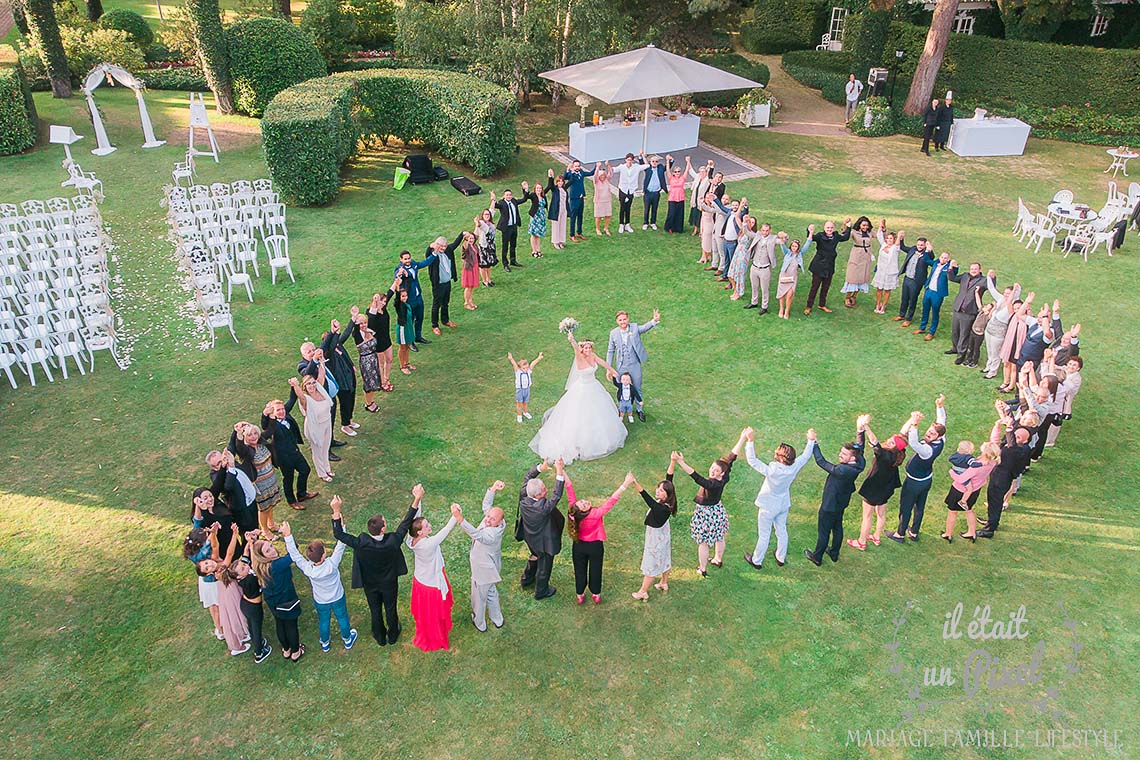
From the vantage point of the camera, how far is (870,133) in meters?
23.1

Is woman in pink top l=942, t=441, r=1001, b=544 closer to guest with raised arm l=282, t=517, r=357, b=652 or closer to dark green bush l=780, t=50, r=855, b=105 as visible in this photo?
guest with raised arm l=282, t=517, r=357, b=652

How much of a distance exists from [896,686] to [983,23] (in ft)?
93.7

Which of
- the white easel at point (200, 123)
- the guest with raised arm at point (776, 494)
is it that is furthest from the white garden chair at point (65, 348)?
the guest with raised arm at point (776, 494)

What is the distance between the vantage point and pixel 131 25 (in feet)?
90.7

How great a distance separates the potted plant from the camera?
2352cm

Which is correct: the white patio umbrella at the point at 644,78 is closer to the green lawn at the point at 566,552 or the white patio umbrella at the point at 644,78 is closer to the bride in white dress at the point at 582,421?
the green lawn at the point at 566,552

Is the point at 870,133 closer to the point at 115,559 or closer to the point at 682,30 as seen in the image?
the point at 682,30

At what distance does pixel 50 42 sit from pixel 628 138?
16.3 meters

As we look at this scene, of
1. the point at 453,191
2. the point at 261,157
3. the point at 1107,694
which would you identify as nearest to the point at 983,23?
the point at 453,191

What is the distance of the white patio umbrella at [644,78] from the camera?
18.5 metres

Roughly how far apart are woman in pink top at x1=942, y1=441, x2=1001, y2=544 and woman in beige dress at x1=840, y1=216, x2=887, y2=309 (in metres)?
5.41

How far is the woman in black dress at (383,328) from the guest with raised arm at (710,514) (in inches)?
191

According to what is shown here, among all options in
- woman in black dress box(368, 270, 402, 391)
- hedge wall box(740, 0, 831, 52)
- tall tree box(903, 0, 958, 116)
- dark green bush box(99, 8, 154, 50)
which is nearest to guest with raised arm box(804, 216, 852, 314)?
woman in black dress box(368, 270, 402, 391)

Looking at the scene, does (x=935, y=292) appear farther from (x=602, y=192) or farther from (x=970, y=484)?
(x=602, y=192)
